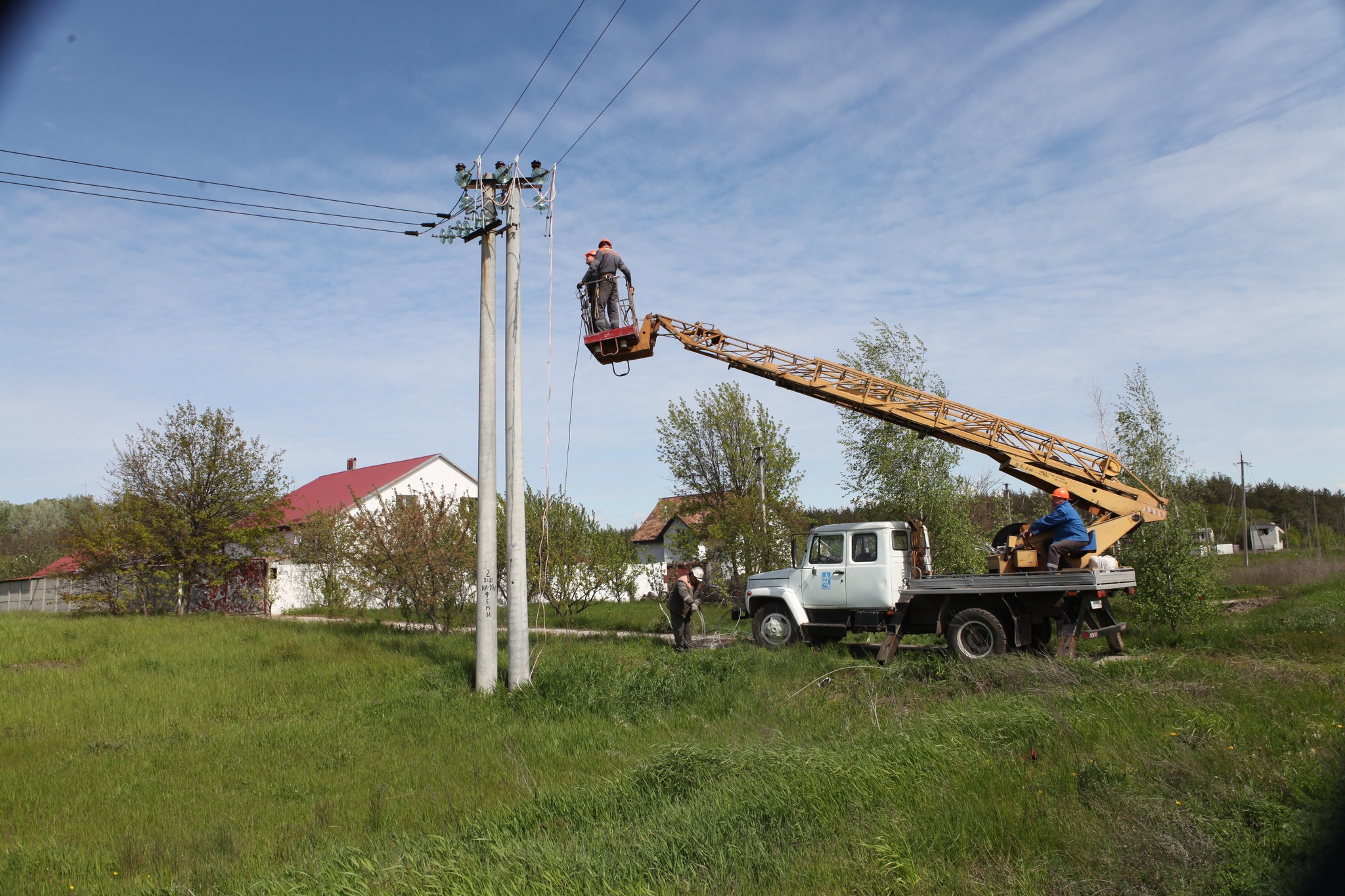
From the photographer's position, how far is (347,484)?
143 ft

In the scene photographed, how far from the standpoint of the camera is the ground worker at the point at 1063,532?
1179cm

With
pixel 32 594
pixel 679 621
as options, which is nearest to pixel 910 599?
pixel 679 621

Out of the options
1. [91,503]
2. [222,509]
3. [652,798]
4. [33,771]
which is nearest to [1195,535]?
[652,798]

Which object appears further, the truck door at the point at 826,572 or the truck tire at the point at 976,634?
the truck door at the point at 826,572

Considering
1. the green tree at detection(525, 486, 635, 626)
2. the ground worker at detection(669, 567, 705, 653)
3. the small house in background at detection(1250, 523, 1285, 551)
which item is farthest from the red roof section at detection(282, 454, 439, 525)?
the small house in background at detection(1250, 523, 1285, 551)

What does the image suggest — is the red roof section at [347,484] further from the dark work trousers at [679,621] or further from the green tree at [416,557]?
the dark work trousers at [679,621]

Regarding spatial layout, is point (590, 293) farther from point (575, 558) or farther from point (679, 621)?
point (575, 558)

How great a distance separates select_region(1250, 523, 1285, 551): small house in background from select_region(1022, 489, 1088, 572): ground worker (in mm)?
67520

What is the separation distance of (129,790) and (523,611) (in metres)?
5.34

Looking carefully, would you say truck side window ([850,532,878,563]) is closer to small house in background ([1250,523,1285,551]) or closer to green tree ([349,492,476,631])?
green tree ([349,492,476,631])

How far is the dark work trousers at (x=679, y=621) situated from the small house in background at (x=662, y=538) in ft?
53.3

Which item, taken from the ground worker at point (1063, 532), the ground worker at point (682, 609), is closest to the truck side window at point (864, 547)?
the ground worker at point (1063, 532)

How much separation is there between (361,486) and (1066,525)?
132 ft

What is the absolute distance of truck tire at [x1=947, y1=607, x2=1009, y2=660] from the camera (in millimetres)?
11781
